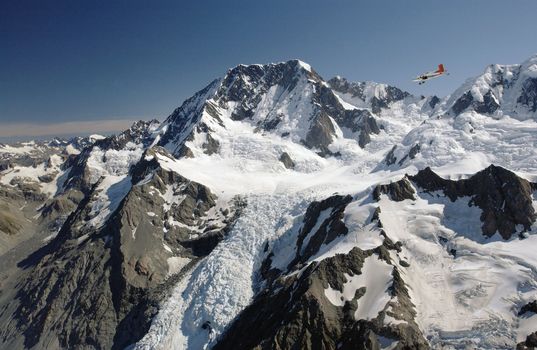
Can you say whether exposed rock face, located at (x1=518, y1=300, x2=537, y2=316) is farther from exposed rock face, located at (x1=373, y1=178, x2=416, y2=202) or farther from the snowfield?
exposed rock face, located at (x1=373, y1=178, x2=416, y2=202)

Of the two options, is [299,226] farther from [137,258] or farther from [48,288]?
[48,288]

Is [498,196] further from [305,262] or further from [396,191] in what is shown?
[305,262]

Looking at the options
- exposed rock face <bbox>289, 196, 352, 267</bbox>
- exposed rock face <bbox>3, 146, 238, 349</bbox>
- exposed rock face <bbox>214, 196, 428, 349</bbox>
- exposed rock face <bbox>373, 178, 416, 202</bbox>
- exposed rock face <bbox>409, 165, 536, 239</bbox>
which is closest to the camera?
exposed rock face <bbox>214, 196, 428, 349</bbox>

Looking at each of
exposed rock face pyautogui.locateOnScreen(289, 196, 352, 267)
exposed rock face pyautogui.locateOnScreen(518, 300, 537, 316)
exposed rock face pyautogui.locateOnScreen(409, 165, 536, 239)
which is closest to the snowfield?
exposed rock face pyautogui.locateOnScreen(518, 300, 537, 316)

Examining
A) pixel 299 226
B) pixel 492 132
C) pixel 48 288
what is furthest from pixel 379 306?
pixel 492 132

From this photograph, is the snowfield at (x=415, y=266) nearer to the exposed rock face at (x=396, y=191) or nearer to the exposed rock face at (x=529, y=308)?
the exposed rock face at (x=529, y=308)

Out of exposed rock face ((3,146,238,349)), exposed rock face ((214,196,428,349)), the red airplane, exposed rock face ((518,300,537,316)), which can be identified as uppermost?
the red airplane
